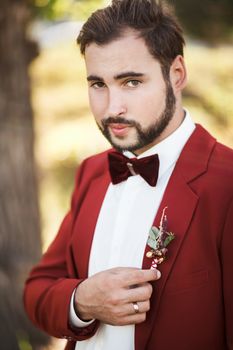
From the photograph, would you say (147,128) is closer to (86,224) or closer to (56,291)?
(86,224)

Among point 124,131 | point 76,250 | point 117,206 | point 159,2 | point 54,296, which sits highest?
point 159,2

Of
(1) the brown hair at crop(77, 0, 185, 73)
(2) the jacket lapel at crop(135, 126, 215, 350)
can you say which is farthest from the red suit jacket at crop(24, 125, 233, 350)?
(1) the brown hair at crop(77, 0, 185, 73)

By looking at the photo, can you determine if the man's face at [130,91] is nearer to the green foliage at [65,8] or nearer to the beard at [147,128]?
the beard at [147,128]

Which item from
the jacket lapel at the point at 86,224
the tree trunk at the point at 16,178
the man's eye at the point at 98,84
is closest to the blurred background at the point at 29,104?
the tree trunk at the point at 16,178

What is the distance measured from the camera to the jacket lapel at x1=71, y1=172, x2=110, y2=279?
2.77 m

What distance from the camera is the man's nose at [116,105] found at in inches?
96.0

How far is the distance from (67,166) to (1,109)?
3.00 meters

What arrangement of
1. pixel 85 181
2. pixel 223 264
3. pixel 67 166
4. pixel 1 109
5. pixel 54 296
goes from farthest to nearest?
pixel 67 166 < pixel 1 109 < pixel 85 181 < pixel 54 296 < pixel 223 264

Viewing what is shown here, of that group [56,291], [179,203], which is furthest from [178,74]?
[56,291]

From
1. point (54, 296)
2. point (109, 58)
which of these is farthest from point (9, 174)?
point (109, 58)

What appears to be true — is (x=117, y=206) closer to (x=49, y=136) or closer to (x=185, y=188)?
(x=185, y=188)

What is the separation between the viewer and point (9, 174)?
4.58m

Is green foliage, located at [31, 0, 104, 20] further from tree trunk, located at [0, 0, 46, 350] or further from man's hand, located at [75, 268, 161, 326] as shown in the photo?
man's hand, located at [75, 268, 161, 326]

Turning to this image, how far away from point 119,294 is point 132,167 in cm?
60
